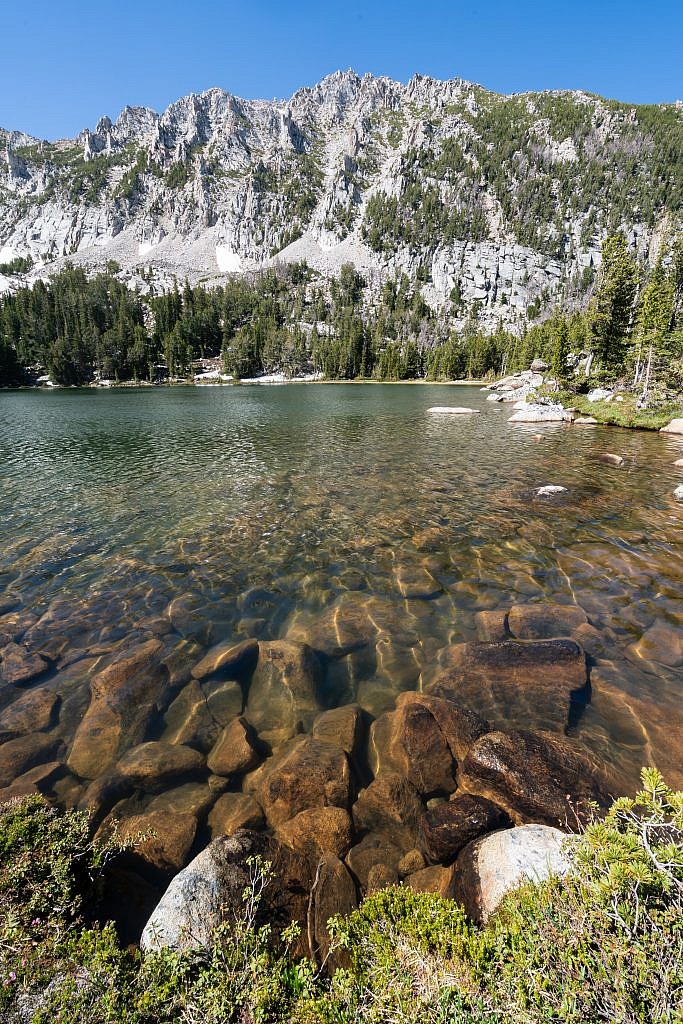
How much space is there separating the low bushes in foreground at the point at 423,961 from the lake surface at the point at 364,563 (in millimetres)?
3996

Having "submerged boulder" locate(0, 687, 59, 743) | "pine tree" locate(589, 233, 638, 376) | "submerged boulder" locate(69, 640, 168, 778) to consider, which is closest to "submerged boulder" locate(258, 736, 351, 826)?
"submerged boulder" locate(69, 640, 168, 778)

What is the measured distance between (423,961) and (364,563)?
1162 cm

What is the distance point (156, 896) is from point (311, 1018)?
2866mm

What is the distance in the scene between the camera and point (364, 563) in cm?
1524

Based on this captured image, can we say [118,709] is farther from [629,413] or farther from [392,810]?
[629,413]

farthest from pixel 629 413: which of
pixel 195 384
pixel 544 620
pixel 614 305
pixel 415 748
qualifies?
pixel 195 384

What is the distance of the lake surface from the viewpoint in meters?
9.82

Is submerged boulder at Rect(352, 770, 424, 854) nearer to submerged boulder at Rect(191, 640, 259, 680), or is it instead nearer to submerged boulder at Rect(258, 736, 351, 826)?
submerged boulder at Rect(258, 736, 351, 826)

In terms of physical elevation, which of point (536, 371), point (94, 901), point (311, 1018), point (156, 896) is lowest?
point (156, 896)

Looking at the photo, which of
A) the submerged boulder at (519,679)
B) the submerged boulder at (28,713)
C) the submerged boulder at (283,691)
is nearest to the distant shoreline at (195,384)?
the submerged boulder at (519,679)

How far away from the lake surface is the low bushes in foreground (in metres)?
4.00

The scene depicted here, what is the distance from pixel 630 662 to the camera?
9.90 meters

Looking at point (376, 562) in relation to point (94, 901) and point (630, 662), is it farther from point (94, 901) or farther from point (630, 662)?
Answer: point (94, 901)

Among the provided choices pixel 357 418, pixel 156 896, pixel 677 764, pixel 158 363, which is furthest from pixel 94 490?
pixel 158 363
